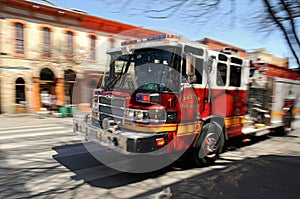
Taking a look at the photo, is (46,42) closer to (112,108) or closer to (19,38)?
(19,38)

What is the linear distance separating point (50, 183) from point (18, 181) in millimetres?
627

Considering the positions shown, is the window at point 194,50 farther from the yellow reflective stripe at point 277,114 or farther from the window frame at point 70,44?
the window frame at point 70,44

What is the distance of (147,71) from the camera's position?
523 centimetres

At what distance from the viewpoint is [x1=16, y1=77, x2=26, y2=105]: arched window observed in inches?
700

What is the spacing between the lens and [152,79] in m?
5.07

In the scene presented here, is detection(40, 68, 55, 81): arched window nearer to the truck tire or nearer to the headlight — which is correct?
the truck tire

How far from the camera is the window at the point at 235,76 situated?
21.5ft

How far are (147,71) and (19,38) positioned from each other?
1561cm

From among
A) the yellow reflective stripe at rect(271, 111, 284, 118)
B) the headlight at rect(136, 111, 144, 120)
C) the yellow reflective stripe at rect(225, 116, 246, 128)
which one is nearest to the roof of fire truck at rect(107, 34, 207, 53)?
the headlight at rect(136, 111, 144, 120)

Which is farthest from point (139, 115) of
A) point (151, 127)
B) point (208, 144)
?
point (208, 144)

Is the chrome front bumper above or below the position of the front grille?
below

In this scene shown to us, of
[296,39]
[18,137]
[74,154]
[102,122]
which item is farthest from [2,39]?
[296,39]

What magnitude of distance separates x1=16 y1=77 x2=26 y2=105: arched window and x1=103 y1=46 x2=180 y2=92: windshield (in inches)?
558

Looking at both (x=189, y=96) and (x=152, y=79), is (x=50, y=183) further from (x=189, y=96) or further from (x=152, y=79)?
(x=189, y=96)
